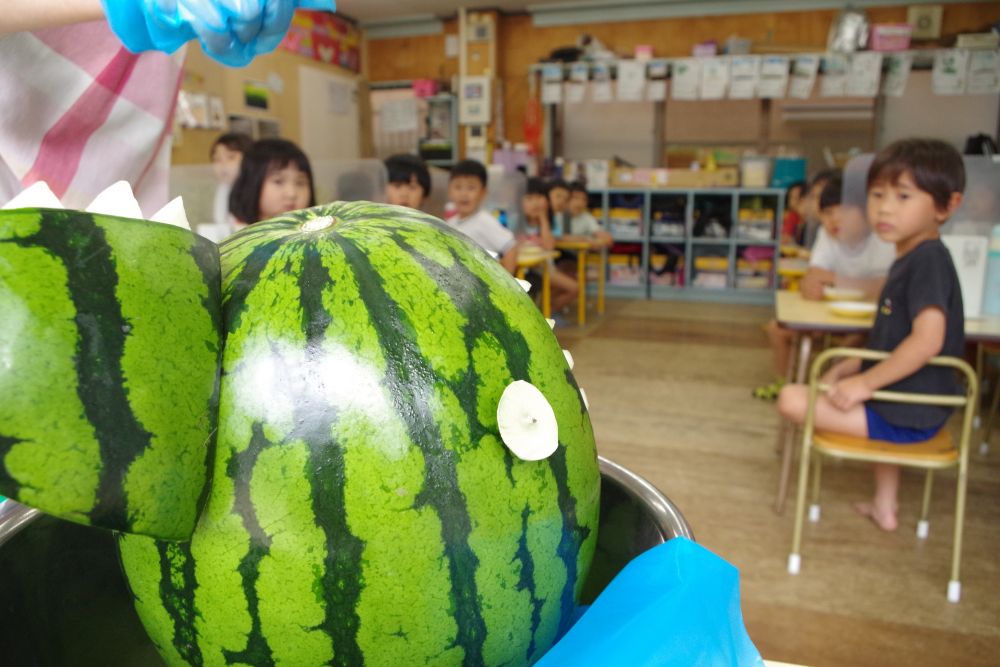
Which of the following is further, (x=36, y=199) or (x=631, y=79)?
(x=631, y=79)

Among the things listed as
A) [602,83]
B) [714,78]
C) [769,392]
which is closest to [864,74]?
[714,78]

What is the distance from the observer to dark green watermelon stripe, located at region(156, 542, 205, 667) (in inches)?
16.7

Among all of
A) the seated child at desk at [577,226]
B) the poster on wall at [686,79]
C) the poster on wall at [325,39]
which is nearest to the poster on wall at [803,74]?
the poster on wall at [686,79]

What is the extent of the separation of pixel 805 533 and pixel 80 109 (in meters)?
2.84

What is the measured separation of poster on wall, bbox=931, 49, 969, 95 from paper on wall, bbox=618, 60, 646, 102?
301 cm

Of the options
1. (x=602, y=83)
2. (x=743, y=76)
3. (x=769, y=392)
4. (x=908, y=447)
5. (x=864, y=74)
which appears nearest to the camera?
(x=908, y=447)

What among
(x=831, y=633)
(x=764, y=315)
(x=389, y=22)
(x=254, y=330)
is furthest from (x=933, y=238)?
(x=389, y=22)

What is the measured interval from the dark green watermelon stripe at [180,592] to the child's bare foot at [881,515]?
3.01 meters

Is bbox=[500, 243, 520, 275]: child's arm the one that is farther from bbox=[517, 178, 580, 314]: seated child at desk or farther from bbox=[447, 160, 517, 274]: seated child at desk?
bbox=[517, 178, 580, 314]: seated child at desk

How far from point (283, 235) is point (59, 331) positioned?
7.9 inches

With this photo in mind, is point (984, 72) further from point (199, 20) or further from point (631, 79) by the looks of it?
point (199, 20)

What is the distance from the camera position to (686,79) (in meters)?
8.02

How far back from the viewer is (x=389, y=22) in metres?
10.1

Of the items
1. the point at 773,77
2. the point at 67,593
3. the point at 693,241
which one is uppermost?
the point at 773,77
